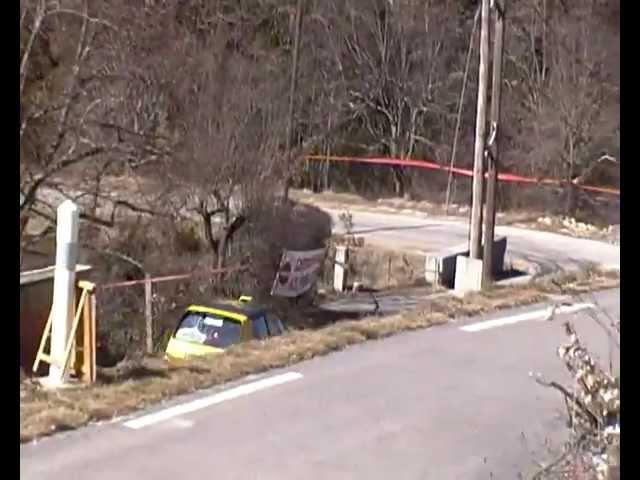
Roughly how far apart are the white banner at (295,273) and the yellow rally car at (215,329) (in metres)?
6.42

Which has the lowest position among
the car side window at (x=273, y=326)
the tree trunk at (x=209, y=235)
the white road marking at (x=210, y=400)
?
the white road marking at (x=210, y=400)

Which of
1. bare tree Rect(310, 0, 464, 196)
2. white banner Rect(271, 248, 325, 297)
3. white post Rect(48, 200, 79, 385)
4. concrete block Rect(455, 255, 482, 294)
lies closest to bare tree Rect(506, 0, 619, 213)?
bare tree Rect(310, 0, 464, 196)

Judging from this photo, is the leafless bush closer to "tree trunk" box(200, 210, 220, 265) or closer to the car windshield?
the car windshield

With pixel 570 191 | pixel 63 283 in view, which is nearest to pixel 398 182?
pixel 570 191

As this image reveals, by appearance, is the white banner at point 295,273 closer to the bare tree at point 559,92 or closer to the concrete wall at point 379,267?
the concrete wall at point 379,267

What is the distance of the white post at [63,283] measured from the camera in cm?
784

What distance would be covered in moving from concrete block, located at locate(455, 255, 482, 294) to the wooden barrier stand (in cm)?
880

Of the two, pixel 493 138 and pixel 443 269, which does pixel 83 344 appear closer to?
pixel 493 138

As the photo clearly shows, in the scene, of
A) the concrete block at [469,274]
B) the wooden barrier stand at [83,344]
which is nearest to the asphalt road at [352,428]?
the wooden barrier stand at [83,344]

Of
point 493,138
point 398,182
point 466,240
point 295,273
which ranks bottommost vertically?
point 295,273

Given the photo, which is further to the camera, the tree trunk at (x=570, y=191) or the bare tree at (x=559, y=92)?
the tree trunk at (x=570, y=191)

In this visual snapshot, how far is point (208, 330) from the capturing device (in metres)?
11.4

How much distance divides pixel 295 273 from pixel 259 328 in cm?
707
